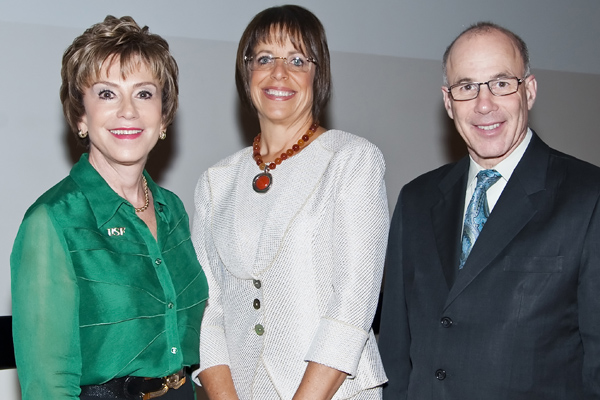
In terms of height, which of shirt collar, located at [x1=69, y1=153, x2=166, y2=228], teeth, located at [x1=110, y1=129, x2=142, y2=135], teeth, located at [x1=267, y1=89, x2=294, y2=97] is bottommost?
shirt collar, located at [x1=69, y1=153, x2=166, y2=228]

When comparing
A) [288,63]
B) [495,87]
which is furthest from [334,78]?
[495,87]

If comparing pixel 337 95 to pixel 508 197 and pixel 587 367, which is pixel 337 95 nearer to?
pixel 508 197

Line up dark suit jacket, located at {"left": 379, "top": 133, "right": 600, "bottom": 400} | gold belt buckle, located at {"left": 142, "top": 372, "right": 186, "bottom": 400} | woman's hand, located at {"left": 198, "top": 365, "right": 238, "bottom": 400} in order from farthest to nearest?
woman's hand, located at {"left": 198, "top": 365, "right": 238, "bottom": 400}
gold belt buckle, located at {"left": 142, "top": 372, "right": 186, "bottom": 400}
dark suit jacket, located at {"left": 379, "top": 133, "right": 600, "bottom": 400}

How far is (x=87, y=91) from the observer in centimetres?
206

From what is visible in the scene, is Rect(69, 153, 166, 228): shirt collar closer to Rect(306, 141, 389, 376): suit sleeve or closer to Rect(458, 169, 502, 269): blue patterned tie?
Rect(306, 141, 389, 376): suit sleeve

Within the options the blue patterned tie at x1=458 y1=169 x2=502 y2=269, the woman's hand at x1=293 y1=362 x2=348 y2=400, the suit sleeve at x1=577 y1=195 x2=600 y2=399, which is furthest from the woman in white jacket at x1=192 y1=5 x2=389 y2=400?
the suit sleeve at x1=577 y1=195 x2=600 y2=399

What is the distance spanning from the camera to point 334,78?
12.7 feet

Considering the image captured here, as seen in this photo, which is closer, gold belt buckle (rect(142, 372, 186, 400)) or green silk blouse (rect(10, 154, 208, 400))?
green silk blouse (rect(10, 154, 208, 400))

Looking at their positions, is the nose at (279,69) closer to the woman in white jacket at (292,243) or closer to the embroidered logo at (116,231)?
the woman in white jacket at (292,243)

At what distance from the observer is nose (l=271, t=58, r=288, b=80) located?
2289 mm

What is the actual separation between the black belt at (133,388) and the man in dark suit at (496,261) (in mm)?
724

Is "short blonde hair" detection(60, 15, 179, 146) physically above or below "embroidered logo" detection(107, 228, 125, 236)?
above

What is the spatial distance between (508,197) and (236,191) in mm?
872

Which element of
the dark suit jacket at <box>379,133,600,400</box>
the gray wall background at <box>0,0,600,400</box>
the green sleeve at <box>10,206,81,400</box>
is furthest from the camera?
the gray wall background at <box>0,0,600,400</box>
